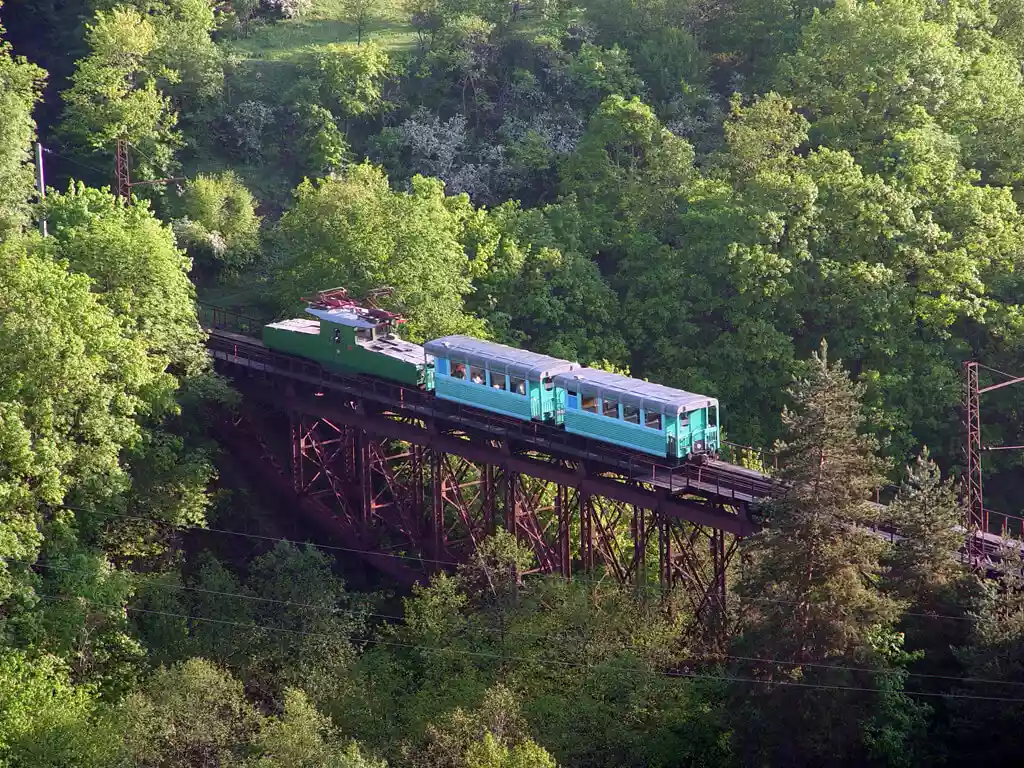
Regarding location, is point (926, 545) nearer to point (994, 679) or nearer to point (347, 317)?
point (994, 679)

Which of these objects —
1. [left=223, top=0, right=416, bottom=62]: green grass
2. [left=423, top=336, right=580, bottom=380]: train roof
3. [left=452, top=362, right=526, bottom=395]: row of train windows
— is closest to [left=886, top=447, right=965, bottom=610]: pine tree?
[left=423, top=336, right=580, bottom=380]: train roof

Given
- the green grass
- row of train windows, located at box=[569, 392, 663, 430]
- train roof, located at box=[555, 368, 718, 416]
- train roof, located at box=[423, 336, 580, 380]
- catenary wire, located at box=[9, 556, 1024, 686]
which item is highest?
the green grass

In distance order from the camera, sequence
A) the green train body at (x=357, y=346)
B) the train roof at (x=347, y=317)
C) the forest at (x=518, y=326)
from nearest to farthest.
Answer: the forest at (x=518, y=326) → the green train body at (x=357, y=346) → the train roof at (x=347, y=317)

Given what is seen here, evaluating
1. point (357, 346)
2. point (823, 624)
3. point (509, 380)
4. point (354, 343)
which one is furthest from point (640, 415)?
point (354, 343)

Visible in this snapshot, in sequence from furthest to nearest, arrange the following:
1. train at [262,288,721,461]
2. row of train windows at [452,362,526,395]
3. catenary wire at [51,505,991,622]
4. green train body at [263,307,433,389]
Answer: green train body at [263,307,433,389]
row of train windows at [452,362,526,395]
train at [262,288,721,461]
catenary wire at [51,505,991,622]

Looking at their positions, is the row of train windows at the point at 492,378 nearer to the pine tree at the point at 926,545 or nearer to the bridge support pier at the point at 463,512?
the bridge support pier at the point at 463,512

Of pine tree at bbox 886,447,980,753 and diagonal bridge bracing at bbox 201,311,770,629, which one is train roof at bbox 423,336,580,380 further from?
pine tree at bbox 886,447,980,753

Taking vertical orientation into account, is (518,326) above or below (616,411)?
above

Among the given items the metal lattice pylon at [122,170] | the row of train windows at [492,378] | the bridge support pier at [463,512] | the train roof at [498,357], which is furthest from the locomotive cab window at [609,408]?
the metal lattice pylon at [122,170]
